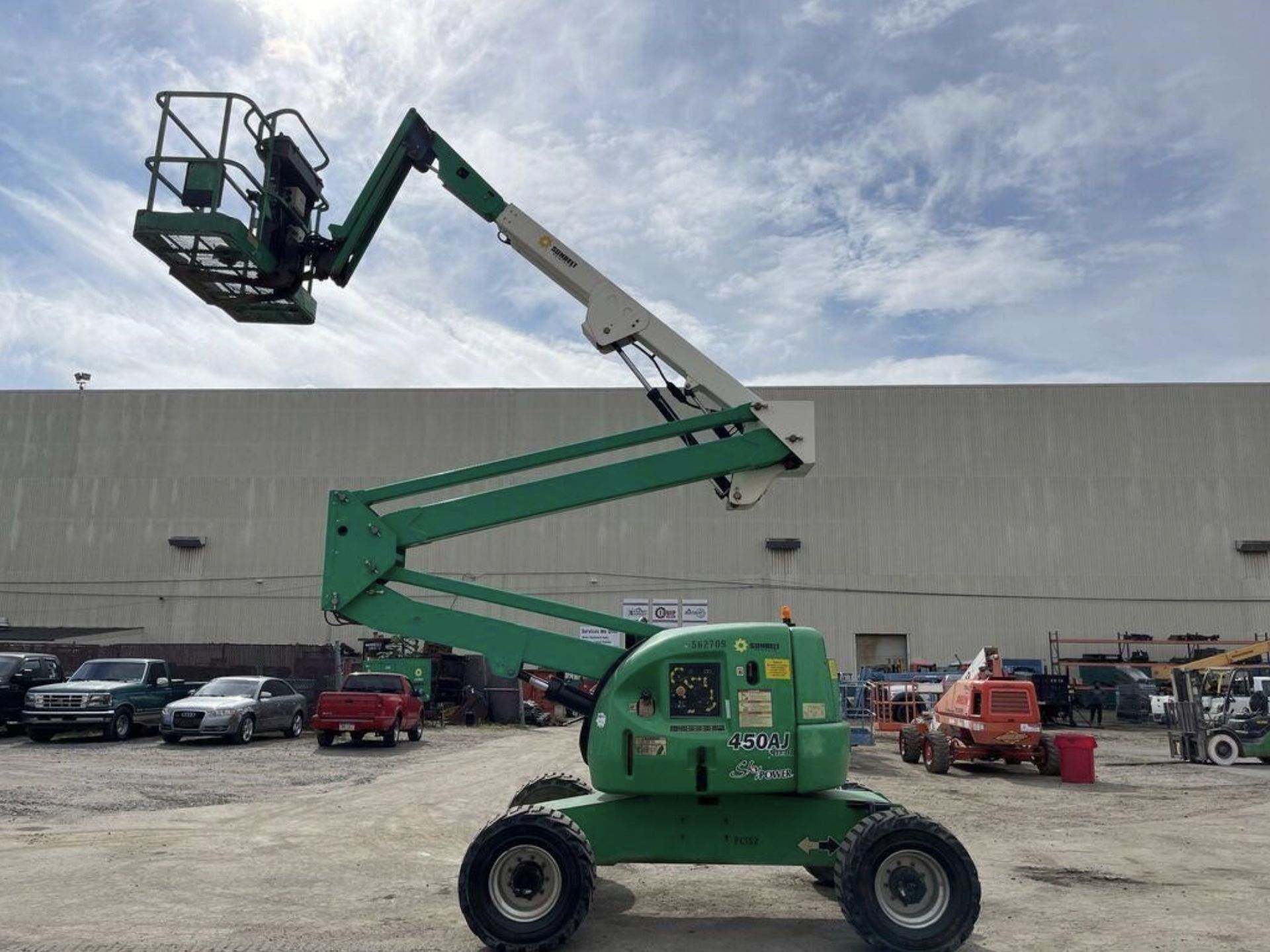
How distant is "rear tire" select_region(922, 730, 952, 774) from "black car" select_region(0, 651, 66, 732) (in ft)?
61.9

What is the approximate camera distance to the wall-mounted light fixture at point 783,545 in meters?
41.2

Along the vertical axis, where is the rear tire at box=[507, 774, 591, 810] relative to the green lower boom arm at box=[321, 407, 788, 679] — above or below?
below

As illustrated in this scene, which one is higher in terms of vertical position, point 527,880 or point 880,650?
point 880,650

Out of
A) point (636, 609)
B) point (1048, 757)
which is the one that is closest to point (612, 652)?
point (1048, 757)

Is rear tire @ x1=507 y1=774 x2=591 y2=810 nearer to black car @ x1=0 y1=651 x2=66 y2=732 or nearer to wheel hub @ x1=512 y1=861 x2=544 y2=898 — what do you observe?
wheel hub @ x1=512 y1=861 x2=544 y2=898

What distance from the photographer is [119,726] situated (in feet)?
68.9

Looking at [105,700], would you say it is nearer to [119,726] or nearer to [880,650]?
[119,726]

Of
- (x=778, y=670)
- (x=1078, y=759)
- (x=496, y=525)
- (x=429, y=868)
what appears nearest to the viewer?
(x=778, y=670)

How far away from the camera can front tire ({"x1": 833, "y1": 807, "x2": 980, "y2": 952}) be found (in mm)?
6484

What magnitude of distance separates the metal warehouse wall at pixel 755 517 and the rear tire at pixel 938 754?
22145 millimetres

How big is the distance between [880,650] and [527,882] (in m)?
36.0

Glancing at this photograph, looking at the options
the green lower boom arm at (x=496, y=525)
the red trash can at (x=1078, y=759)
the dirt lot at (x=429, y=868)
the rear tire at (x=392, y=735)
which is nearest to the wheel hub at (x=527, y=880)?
the dirt lot at (x=429, y=868)

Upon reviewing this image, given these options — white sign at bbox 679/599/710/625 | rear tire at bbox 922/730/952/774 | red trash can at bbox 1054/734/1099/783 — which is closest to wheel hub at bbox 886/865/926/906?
rear tire at bbox 922/730/952/774

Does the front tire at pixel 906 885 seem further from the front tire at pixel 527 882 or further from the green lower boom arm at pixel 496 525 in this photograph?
the green lower boom arm at pixel 496 525
